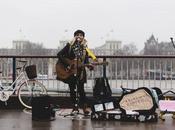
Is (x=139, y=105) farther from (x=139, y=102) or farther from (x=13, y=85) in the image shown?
(x=13, y=85)

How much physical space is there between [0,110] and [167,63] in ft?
15.1

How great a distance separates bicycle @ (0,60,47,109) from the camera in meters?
11.5

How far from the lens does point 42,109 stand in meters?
10.1

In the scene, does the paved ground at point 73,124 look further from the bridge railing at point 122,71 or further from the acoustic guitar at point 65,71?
the bridge railing at point 122,71

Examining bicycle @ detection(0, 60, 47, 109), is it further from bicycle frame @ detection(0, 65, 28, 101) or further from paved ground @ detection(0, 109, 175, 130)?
paved ground @ detection(0, 109, 175, 130)

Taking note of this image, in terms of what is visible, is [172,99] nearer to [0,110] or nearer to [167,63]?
[167,63]

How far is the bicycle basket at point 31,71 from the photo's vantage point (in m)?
11.2

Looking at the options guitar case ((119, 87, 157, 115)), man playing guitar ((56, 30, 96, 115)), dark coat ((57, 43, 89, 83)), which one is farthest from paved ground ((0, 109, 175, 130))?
dark coat ((57, 43, 89, 83))

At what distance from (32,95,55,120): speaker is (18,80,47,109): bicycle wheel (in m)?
1.32

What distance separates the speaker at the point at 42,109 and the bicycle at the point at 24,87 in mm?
1310

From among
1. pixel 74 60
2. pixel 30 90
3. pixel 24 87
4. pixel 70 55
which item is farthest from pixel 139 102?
pixel 24 87

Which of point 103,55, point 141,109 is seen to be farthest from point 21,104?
point 141,109

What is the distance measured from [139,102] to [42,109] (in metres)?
2.12

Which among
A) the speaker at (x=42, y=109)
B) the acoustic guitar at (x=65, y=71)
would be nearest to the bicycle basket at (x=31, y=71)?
the acoustic guitar at (x=65, y=71)
